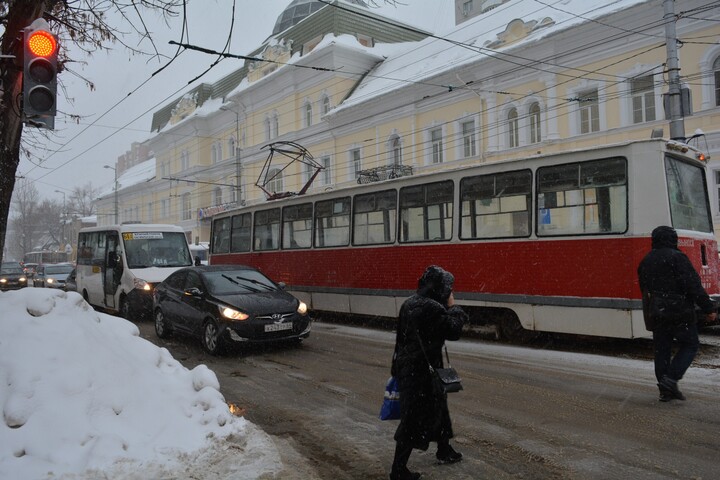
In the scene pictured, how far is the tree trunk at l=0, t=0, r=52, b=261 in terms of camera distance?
242 inches

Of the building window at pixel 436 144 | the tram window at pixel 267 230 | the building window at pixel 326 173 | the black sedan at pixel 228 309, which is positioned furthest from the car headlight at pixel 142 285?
the building window at pixel 326 173

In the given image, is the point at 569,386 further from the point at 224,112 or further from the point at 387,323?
the point at 224,112

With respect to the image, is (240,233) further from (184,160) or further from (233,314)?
(184,160)

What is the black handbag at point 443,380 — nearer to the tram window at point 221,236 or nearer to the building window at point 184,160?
the tram window at point 221,236

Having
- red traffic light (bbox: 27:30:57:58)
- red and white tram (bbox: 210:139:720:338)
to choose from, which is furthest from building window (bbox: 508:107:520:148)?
red traffic light (bbox: 27:30:57:58)

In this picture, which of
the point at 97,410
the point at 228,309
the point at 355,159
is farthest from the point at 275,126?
the point at 97,410

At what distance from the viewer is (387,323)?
45.5 feet

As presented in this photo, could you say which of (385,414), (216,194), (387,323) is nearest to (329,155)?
(216,194)

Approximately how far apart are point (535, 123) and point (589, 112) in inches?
93.4

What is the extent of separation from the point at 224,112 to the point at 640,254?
42846mm

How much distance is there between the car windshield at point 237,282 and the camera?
33.0 feet

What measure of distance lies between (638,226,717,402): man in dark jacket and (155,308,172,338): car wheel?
8.51 metres

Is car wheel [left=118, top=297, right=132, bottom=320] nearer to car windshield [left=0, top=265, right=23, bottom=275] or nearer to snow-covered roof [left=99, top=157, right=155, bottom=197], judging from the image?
car windshield [left=0, top=265, right=23, bottom=275]

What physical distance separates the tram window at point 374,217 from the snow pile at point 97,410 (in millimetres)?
7648
